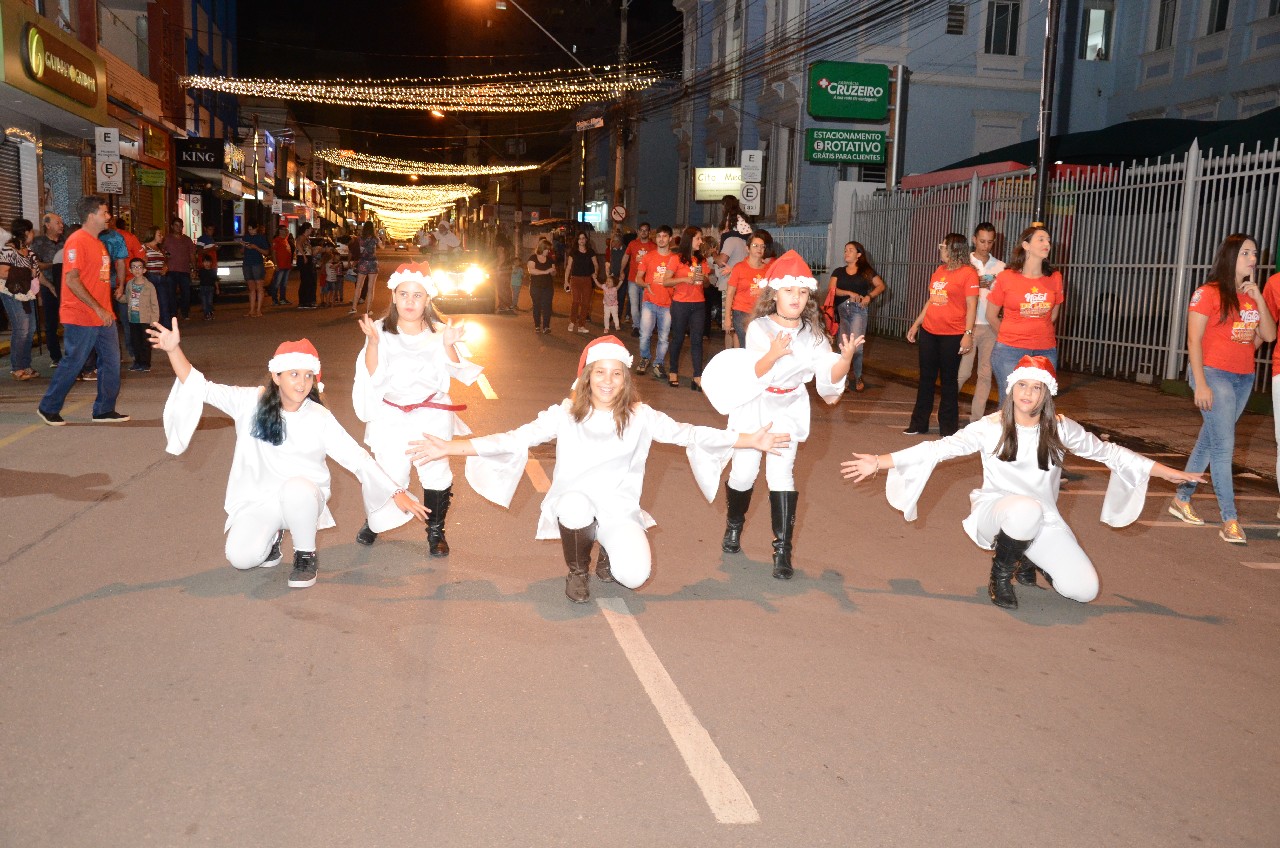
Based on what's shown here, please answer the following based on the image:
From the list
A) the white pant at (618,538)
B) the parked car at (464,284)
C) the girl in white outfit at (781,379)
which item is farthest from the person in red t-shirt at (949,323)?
the parked car at (464,284)

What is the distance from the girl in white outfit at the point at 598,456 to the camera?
219 inches

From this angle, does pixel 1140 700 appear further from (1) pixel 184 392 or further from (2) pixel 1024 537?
(1) pixel 184 392

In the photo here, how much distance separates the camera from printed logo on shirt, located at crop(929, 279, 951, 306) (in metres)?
10.7

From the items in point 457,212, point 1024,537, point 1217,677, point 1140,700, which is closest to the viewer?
point 1140,700

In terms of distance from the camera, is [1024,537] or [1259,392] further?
[1259,392]

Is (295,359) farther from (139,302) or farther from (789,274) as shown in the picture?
(139,302)

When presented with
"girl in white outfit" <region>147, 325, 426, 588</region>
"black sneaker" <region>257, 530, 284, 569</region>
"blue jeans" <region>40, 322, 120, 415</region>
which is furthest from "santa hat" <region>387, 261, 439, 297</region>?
"blue jeans" <region>40, 322, 120, 415</region>

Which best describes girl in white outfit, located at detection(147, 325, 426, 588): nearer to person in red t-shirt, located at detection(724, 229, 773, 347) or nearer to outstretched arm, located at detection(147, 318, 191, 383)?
outstretched arm, located at detection(147, 318, 191, 383)

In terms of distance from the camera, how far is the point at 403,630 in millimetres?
5172

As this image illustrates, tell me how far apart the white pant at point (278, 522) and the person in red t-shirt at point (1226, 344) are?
17.6 ft

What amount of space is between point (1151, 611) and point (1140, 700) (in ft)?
4.51

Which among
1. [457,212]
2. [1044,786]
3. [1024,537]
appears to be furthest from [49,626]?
[457,212]

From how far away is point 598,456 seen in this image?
18.6ft

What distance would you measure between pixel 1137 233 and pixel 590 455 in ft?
39.7
